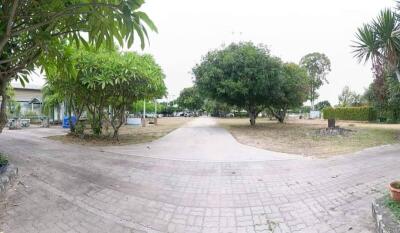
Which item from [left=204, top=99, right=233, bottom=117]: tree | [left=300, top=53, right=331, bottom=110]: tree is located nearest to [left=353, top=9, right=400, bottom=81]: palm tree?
[left=204, top=99, right=233, bottom=117]: tree

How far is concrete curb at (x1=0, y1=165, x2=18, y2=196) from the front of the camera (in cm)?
514

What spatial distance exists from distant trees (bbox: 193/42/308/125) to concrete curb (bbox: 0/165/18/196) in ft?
53.3

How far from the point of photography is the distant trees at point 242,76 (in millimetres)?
21625

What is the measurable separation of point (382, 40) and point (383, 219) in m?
6.07

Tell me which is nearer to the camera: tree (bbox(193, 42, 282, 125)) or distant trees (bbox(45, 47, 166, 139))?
distant trees (bbox(45, 47, 166, 139))

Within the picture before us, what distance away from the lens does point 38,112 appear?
30.2 m

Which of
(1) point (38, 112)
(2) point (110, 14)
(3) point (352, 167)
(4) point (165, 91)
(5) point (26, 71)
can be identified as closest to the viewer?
(2) point (110, 14)

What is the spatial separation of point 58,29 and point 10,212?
2.97m

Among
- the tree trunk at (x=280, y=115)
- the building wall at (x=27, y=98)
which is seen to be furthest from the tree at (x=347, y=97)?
the building wall at (x=27, y=98)

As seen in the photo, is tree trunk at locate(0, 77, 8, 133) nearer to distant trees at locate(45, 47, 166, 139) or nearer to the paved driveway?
the paved driveway

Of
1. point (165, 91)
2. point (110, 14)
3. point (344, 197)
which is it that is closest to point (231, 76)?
point (165, 91)

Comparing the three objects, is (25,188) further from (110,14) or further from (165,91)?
(165,91)

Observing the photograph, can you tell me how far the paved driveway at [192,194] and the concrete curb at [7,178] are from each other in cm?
14

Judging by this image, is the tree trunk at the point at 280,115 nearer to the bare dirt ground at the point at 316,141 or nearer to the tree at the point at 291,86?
the tree at the point at 291,86
